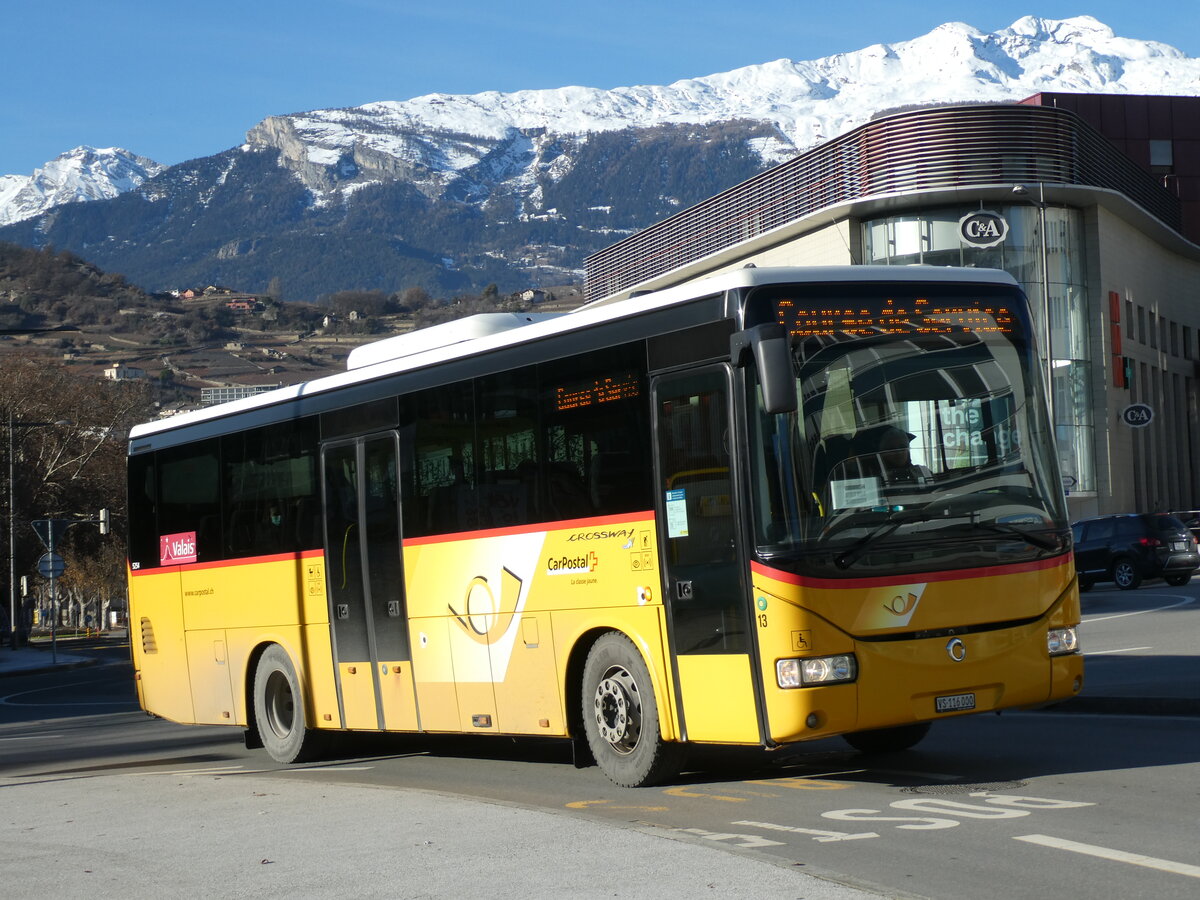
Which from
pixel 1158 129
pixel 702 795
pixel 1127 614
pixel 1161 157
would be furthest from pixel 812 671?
pixel 1158 129

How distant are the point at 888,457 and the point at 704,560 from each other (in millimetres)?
1256

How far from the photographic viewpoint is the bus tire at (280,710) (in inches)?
572

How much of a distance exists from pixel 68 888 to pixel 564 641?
406cm

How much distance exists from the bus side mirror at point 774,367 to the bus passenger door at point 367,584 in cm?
451

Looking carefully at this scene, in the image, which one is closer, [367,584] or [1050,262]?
[367,584]

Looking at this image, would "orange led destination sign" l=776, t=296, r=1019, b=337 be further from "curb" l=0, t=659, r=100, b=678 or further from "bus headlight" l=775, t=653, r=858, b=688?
"curb" l=0, t=659, r=100, b=678

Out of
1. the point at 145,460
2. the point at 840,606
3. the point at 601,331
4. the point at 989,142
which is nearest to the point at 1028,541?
the point at 840,606

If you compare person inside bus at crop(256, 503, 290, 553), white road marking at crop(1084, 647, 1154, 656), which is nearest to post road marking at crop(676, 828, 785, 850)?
person inside bus at crop(256, 503, 290, 553)

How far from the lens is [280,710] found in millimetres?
14945

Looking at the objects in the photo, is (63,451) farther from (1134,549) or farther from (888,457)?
(888,457)

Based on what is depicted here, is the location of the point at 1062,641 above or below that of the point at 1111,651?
above

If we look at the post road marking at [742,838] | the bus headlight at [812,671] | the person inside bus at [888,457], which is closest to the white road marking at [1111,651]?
the person inside bus at [888,457]

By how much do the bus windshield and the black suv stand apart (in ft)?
90.3

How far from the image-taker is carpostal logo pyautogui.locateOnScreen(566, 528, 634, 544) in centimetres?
1055
